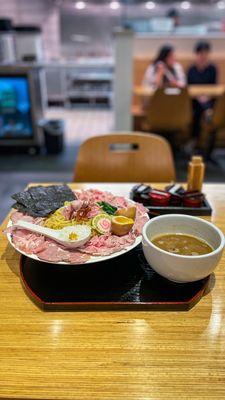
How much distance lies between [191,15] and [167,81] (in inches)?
194

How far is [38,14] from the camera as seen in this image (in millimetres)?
7383

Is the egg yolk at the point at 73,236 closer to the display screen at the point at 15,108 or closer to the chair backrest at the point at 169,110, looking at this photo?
the chair backrest at the point at 169,110

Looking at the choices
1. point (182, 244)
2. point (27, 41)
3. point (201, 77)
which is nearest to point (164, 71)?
point (201, 77)

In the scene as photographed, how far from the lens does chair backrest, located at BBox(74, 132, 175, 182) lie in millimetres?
1520

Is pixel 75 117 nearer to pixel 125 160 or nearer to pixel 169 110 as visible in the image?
pixel 169 110

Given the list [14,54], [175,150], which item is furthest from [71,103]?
[175,150]

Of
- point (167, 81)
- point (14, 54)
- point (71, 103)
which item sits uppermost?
point (14, 54)

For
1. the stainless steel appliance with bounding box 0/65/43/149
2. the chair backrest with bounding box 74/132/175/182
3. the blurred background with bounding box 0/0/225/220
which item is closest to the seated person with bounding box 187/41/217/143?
the blurred background with bounding box 0/0/225/220

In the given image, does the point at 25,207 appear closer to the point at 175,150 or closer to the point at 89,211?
the point at 89,211

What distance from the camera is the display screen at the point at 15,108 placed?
402cm

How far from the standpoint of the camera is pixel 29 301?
2.38ft

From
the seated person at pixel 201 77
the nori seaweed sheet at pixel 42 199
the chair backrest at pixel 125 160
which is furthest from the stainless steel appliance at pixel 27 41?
the nori seaweed sheet at pixel 42 199

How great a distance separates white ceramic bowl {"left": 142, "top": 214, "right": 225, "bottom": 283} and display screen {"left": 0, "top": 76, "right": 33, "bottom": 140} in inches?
143

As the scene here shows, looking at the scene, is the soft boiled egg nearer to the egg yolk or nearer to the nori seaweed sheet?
the egg yolk
